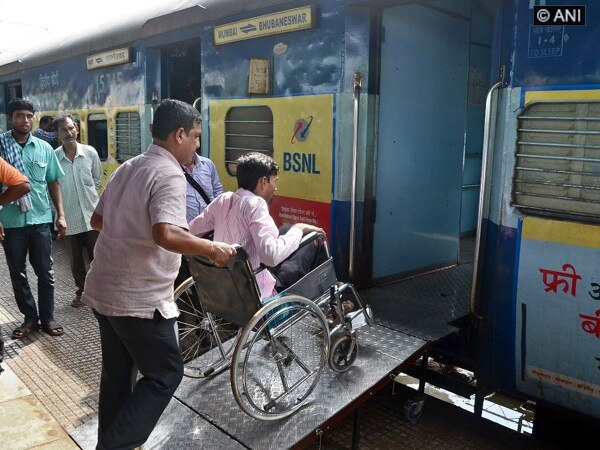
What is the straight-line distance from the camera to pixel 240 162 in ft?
9.47

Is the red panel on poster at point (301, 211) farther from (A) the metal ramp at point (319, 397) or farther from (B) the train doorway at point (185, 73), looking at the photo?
(B) the train doorway at point (185, 73)

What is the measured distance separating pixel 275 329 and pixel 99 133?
4994 mm

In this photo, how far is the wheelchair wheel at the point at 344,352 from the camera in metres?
3.00

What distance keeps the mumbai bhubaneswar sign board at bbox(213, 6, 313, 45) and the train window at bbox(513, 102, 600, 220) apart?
1797 mm

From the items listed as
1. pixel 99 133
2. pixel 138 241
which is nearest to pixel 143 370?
pixel 138 241

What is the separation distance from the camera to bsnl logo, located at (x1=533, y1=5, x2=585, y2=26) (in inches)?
100

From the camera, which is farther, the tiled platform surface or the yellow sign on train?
the yellow sign on train

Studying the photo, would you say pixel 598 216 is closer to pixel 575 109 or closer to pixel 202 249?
pixel 575 109

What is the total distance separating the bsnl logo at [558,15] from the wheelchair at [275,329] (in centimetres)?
153

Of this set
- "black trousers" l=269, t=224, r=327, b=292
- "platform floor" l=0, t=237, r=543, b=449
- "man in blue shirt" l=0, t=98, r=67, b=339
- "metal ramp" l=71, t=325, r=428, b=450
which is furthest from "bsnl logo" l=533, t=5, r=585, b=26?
"man in blue shirt" l=0, t=98, r=67, b=339

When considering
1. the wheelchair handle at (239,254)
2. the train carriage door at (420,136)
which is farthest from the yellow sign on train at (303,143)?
the wheelchair handle at (239,254)

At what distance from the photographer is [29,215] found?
4.10 metres

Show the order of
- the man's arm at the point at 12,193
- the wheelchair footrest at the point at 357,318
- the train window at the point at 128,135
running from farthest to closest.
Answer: the train window at the point at 128,135 < the man's arm at the point at 12,193 < the wheelchair footrest at the point at 357,318

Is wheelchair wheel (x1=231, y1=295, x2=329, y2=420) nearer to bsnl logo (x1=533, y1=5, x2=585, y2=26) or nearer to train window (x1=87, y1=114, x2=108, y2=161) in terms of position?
bsnl logo (x1=533, y1=5, x2=585, y2=26)
